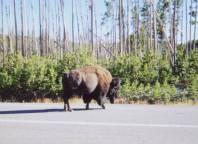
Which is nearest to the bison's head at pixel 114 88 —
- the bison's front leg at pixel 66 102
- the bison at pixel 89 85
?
the bison at pixel 89 85

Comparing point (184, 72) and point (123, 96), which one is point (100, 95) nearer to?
point (123, 96)

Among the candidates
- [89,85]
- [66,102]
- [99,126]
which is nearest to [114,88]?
[89,85]

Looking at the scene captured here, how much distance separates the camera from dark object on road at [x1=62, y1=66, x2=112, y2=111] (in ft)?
43.8

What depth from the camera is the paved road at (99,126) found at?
8383mm

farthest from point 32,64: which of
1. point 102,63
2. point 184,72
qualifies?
point 184,72

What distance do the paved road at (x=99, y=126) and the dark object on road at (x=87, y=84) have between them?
71cm

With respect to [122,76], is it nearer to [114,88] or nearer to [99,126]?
[114,88]

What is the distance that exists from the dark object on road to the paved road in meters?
0.71

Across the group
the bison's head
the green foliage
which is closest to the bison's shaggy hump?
the bison's head

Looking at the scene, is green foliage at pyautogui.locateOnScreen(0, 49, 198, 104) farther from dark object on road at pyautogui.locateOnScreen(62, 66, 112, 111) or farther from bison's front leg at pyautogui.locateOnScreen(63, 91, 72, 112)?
bison's front leg at pyautogui.locateOnScreen(63, 91, 72, 112)

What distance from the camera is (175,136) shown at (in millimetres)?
8695

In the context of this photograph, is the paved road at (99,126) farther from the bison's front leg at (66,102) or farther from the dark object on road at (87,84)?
the dark object on road at (87,84)

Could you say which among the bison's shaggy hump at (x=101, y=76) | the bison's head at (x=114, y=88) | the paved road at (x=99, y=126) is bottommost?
the paved road at (x=99, y=126)

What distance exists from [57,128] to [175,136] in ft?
8.20
